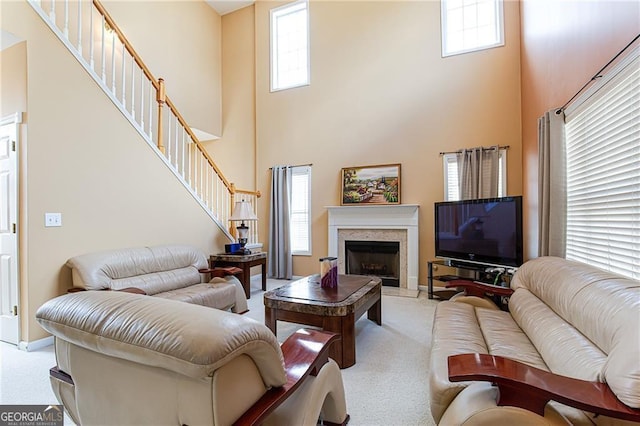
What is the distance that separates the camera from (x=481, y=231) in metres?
3.93

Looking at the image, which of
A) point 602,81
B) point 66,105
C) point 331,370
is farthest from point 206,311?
point 66,105

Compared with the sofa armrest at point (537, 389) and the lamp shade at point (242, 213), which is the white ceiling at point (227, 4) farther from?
the sofa armrest at point (537, 389)

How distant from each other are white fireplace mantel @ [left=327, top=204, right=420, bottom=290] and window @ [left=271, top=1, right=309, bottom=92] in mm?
2661

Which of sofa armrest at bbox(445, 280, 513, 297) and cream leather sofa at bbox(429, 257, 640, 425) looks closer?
cream leather sofa at bbox(429, 257, 640, 425)

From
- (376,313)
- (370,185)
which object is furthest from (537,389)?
(370,185)

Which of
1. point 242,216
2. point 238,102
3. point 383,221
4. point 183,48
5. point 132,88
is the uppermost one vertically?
point 183,48

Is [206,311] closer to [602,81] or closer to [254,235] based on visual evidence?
[602,81]

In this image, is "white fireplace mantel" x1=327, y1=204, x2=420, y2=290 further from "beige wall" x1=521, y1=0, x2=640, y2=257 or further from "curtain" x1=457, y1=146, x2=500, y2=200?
"beige wall" x1=521, y1=0, x2=640, y2=257

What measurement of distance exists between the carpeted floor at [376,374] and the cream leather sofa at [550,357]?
46 centimetres

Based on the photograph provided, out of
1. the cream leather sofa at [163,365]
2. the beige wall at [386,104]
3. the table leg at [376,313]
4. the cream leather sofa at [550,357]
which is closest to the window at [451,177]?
the beige wall at [386,104]

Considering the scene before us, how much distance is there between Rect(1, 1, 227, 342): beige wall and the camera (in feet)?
9.35

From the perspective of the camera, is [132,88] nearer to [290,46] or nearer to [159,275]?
[159,275]

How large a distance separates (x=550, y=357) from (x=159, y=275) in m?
3.63

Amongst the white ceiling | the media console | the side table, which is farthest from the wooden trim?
the white ceiling
